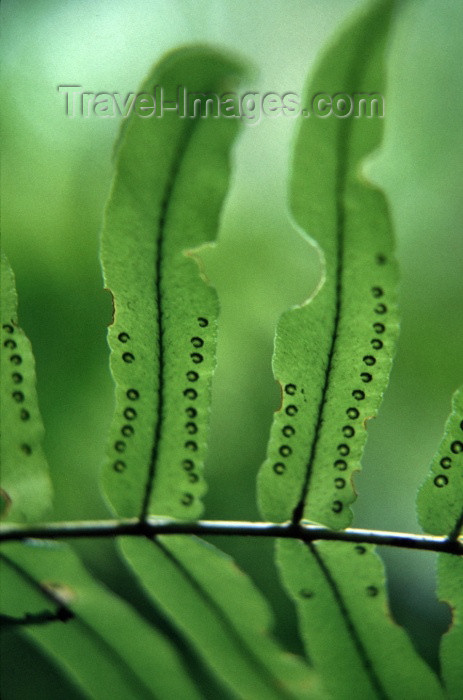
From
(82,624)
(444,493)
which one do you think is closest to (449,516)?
(444,493)

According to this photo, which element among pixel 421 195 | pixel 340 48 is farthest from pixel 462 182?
pixel 340 48

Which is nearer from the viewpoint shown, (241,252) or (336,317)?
(336,317)

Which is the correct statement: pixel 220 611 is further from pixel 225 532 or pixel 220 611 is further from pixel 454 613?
pixel 454 613

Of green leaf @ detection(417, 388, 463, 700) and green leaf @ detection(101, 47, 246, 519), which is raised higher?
green leaf @ detection(101, 47, 246, 519)

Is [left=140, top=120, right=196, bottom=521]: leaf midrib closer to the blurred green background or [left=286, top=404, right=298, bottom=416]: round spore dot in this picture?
[left=286, top=404, right=298, bottom=416]: round spore dot

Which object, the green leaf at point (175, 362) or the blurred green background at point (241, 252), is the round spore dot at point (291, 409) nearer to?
the green leaf at point (175, 362)

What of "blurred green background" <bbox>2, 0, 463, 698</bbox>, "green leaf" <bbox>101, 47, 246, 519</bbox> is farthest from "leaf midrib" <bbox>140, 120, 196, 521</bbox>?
"blurred green background" <bbox>2, 0, 463, 698</bbox>
